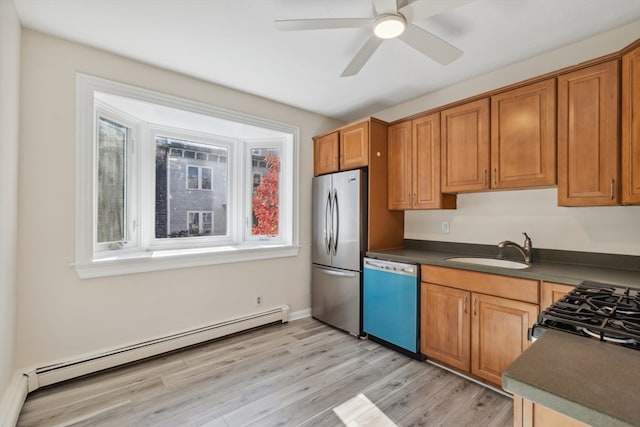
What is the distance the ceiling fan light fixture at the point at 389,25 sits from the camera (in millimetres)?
1594

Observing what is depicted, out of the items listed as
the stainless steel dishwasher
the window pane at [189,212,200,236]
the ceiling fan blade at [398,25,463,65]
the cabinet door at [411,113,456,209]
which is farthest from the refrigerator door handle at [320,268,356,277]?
the ceiling fan blade at [398,25,463,65]

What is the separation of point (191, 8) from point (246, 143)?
174cm

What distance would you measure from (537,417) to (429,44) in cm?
191

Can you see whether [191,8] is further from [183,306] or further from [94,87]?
[183,306]

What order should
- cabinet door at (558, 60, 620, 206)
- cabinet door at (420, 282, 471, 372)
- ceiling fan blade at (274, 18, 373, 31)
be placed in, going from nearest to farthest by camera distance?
ceiling fan blade at (274, 18, 373, 31)
cabinet door at (558, 60, 620, 206)
cabinet door at (420, 282, 471, 372)

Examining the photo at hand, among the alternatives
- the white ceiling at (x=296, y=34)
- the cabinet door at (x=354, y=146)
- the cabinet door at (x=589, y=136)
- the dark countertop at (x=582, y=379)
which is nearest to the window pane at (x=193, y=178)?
the white ceiling at (x=296, y=34)

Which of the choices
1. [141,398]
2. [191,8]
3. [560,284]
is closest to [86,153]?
[191,8]

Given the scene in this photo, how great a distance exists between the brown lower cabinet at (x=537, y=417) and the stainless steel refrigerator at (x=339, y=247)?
2.22m

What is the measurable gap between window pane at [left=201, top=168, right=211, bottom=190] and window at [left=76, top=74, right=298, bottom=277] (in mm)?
11

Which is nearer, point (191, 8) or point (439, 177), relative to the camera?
point (191, 8)

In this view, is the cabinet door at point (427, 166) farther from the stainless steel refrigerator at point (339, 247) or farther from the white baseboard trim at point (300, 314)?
the white baseboard trim at point (300, 314)

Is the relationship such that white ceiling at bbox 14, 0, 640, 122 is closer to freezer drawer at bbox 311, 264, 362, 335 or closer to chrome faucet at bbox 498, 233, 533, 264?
chrome faucet at bbox 498, 233, 533, 264

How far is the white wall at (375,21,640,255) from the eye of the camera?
2.02m

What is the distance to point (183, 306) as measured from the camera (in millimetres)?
2744
